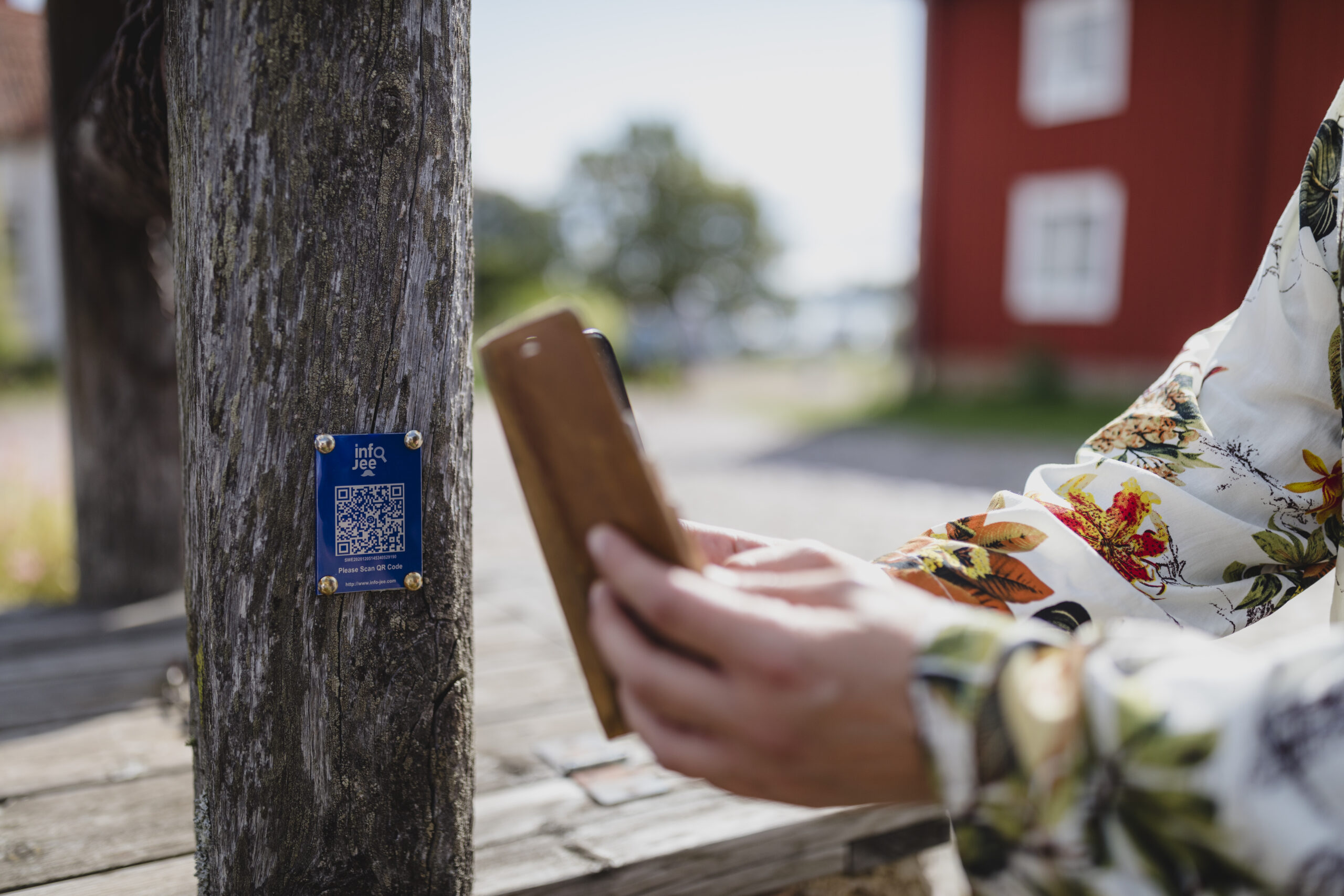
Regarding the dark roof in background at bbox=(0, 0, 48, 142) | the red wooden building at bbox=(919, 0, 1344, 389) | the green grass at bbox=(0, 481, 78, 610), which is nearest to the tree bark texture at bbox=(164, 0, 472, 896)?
the green grass at bbox=(0, 481, 78, 610)

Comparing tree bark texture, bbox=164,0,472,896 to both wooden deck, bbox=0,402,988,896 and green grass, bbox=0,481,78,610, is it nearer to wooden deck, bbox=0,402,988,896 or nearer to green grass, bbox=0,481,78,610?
wooden deck, bbox=0,402,988,896

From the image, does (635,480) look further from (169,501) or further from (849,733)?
(169,501)

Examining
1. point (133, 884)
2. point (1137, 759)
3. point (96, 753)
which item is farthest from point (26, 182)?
point (1137, 759)

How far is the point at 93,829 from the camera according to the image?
5.49 feet

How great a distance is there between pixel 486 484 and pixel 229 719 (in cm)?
627

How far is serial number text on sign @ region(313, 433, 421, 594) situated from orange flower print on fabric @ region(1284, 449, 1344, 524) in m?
1.09

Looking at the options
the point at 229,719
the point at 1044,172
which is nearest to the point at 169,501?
the point at 229,719

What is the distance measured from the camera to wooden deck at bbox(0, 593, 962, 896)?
61.0 inches

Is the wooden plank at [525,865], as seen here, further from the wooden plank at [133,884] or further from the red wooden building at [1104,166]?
the red wooden building at [1104,166]

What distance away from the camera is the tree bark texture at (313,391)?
3.56 feet

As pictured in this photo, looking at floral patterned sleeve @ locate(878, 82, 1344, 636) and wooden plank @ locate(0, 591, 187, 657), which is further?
wooden plank @ locate(0, 591, 187, 657)

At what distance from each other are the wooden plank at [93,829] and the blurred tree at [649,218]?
115 ft

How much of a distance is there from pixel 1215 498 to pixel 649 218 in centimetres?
3672

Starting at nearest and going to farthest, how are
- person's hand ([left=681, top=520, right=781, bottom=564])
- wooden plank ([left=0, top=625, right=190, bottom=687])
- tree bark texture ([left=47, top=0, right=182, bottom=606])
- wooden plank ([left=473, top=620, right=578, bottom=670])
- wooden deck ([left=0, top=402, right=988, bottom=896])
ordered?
1. person's hand ([left=681, top=520, right=781, bottom=564])
2. wooden deck ([left=0, top=402, right=988, bottom=896])
3. wooden plank ([left=0, top=625, right=190, bottom=687])
4. wooden plank ([left=473, top=620, right=578, bottom=670])
5. tree bark texture ([left=47, top=0, right=182, bottom=606])
